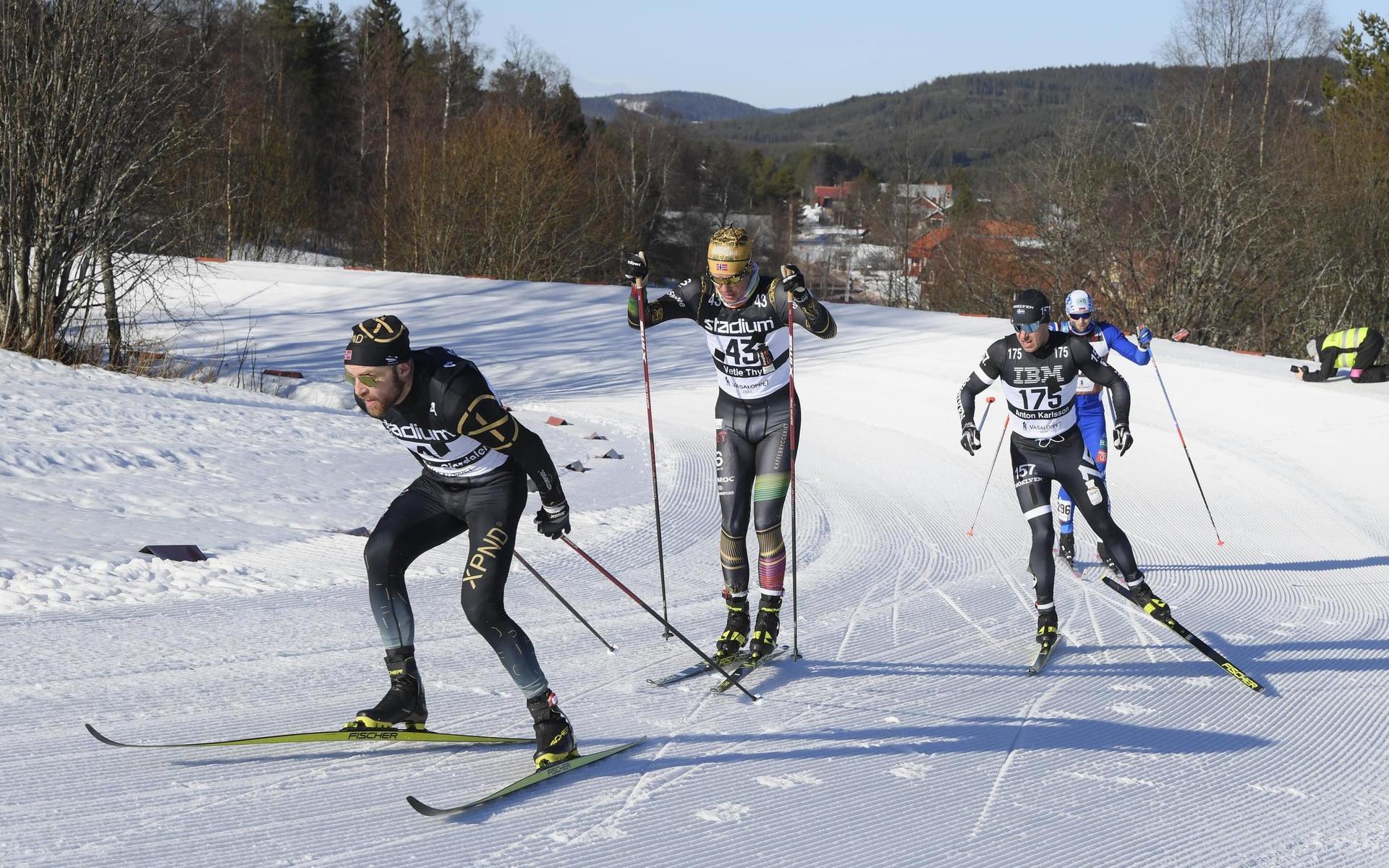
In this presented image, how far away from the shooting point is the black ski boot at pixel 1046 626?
20.3ft

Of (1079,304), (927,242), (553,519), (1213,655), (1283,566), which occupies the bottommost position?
(1283,566)

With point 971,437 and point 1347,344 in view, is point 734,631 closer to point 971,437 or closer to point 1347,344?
point 971,437

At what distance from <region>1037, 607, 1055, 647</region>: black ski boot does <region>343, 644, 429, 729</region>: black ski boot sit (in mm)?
3464

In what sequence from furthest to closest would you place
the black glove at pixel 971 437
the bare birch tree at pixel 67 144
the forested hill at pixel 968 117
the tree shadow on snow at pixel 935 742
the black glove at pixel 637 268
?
the forested hill at pixel 968 117
the bare birch tree at pixel 67 144
the black glove at pixel 971 437
the black glove at pixel 637 268
the tree shadow on snow at pixel 935 742

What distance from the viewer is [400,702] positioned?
4.30 meters

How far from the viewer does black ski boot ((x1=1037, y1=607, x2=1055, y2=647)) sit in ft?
20.3

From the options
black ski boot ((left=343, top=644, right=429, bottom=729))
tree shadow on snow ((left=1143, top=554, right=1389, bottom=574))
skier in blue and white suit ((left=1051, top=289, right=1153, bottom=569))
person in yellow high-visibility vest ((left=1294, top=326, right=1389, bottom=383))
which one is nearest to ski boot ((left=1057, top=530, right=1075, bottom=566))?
skier in blue and white suit ((left=1051, top=289, right=1153, bottom=569))

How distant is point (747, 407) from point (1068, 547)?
3.68 metres

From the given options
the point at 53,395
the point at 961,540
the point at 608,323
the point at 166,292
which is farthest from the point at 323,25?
the point at 961,540

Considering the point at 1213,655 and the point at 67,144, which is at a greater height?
the point at 67,144

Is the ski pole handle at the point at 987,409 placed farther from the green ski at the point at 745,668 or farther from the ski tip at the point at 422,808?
the ski tip at the point at 422,808

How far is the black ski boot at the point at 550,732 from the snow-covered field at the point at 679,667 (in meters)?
0.12

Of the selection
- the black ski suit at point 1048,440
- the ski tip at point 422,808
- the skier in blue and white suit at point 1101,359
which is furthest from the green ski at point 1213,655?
the ski tip at point 422,808

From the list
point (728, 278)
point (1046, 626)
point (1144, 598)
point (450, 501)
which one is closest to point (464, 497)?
point (450, 501)
